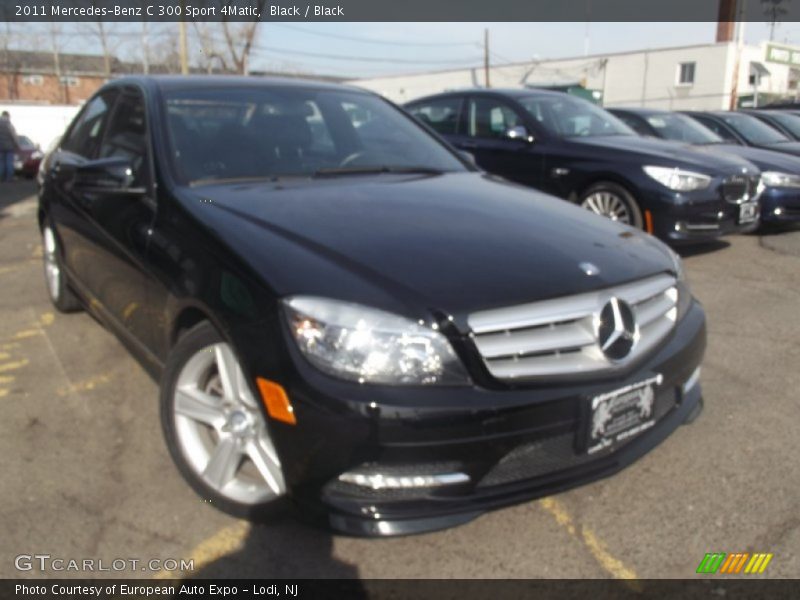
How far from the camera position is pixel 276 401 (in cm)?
205

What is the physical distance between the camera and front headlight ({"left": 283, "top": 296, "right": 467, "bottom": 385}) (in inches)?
78.0

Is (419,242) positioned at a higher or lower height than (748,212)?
higher

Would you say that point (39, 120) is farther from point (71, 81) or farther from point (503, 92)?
point (503, 92)

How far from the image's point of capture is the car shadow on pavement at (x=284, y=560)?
7.20 ft

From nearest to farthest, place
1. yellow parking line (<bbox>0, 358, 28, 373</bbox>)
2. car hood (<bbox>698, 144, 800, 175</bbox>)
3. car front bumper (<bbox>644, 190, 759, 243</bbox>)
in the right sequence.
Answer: yellow parking line (<bbox>0, 358, 28, 373</bbox>), car front bumper (<bbox>644, 190, 759, 243</bbox>), car hood (<bbox>698, 144, 800, 175</bbox>)

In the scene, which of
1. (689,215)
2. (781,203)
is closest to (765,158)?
(781,203)

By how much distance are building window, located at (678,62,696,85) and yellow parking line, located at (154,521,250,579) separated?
1687 inches

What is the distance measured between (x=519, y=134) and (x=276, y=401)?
505cm

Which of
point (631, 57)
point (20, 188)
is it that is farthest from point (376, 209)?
point (631, 57)

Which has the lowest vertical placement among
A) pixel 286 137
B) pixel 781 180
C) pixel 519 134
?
pixel 781 180

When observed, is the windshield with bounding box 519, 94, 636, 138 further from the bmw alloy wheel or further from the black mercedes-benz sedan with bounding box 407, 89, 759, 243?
Answer: the bmw alloy wheel

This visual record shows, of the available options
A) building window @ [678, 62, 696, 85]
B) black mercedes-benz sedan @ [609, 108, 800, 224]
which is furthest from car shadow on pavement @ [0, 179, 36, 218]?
building window @ [678, 62, 696, 85]

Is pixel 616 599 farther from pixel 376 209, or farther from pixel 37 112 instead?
pixel 37 112

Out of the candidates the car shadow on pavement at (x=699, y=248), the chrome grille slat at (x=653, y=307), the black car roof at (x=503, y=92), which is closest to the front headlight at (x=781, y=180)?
the car shadow on pavement at (x=699, y=248)
